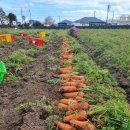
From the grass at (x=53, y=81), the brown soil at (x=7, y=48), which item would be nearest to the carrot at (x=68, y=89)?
the grass at (x=53, y=81)

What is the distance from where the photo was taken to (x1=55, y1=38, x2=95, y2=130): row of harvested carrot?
563 centimetres

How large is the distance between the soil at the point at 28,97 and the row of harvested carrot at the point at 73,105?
0.72 feet

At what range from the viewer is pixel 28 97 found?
699 cm

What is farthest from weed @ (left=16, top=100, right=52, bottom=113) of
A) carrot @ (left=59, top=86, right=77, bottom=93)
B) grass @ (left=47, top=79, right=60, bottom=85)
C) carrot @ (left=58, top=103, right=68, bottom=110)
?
grass @ (left=47, top=79, right=60, bottom=85)

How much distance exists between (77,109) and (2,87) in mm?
2666

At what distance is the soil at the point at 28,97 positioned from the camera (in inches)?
224

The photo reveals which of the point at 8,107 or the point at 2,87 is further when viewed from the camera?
the point at 2,87

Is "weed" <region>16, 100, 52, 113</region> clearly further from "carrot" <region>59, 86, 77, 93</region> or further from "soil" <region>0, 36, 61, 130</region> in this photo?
"carrot" <region>59, 86, 77, 93</region>

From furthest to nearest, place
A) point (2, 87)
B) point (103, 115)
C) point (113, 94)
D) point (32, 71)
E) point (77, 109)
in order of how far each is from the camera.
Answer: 1. point (32, 71)
2. point (2, 87)
3. point (113, 94)
4. point (77, 109)
5. point (103, 115)

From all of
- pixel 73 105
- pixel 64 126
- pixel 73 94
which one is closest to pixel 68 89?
pixel 73 94

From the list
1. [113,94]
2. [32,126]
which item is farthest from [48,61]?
[32,126]

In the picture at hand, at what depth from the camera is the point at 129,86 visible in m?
9.60

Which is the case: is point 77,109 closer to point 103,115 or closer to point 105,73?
point 103,115

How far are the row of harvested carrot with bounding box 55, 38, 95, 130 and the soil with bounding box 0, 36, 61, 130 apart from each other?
0.72ft
